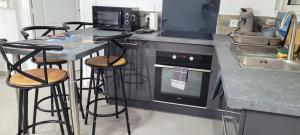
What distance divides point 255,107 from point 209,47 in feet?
4.72

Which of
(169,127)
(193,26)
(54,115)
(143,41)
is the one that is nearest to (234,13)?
(193,26)

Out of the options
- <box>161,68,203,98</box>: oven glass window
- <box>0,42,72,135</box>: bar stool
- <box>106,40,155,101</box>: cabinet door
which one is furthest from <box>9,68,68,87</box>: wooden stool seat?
<box>161,68,203,98</box>: oven glass window

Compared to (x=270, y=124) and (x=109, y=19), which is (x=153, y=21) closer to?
(x=109, y=19)

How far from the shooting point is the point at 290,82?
1256 millimetres

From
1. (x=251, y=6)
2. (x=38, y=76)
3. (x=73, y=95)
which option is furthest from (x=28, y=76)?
(x=251, y=6)

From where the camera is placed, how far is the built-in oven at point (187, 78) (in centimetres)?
244

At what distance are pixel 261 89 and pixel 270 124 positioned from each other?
0.19 meters

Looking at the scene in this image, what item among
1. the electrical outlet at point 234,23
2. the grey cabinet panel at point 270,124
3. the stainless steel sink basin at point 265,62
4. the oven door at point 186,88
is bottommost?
the oven door at point 186,88

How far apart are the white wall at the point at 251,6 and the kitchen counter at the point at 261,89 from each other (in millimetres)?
1256

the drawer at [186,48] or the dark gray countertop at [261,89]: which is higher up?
the drawer at [186,48]

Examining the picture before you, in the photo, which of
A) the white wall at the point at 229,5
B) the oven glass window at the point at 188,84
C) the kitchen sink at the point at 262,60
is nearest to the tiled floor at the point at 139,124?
the oven glass window at the point at 188,84

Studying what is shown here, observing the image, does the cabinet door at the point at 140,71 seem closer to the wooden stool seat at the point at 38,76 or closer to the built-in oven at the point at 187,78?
the built-in oven at the point at 187,78

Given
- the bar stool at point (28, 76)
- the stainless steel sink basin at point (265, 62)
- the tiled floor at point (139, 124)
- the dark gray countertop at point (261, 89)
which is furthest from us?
the tiled floor at point (139, 124)

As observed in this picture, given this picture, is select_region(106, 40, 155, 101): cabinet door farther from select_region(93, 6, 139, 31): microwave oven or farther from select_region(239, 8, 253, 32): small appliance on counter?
select_region(239, 8, 253, 32): small appliance on counter
